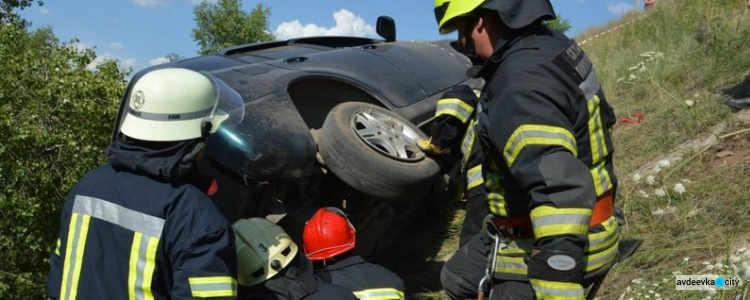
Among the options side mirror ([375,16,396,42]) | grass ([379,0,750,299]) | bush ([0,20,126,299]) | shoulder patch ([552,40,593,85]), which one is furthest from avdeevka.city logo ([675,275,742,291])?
side mirror ([375,16,396,42])

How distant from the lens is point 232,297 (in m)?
2.35

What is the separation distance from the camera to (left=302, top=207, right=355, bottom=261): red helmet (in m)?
3.47

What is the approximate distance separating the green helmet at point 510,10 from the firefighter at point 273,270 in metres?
1.14

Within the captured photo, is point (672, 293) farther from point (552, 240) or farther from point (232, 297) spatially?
point (232, 297)

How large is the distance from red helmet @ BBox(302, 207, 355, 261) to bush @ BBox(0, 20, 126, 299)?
147 centimetres

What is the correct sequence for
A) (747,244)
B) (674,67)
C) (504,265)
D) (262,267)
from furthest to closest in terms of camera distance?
1. (674,67)
2. (747,244)
3. (262,267)
4. (504,265)

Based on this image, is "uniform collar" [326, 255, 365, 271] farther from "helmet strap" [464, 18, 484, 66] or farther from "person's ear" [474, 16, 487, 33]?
"person's ear" [474, 16, 487, 33]

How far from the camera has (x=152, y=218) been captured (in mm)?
2297

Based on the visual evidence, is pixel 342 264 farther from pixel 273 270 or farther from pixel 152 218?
pixel 152 218

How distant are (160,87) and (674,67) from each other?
6.39 m

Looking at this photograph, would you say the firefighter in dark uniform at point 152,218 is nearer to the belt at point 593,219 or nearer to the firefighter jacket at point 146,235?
the firefighter jacket at point 146,235

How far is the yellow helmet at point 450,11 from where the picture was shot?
8.66 feet

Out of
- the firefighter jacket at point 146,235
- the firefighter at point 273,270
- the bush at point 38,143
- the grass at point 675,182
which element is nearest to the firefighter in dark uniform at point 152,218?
the firefighter jacket at point 146,235

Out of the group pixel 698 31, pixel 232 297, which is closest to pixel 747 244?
pixel 232 297
